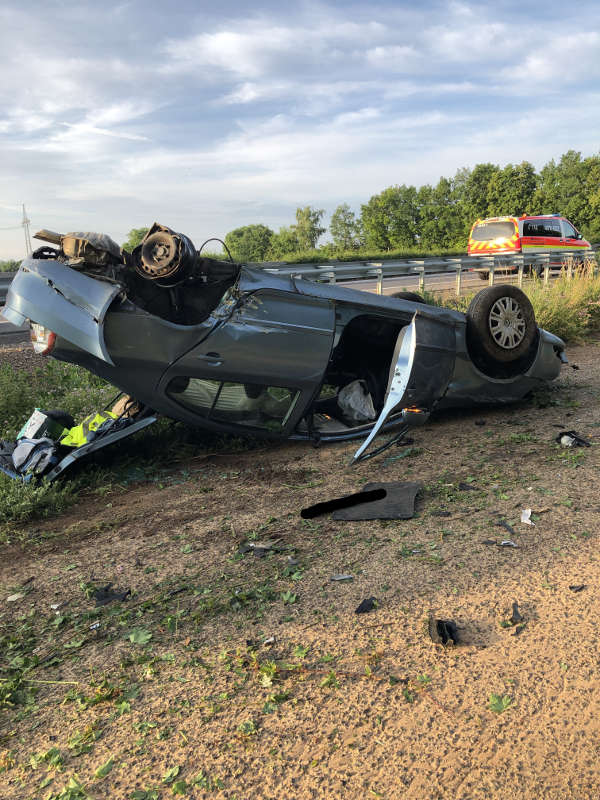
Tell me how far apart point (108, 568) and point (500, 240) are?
2007 cm

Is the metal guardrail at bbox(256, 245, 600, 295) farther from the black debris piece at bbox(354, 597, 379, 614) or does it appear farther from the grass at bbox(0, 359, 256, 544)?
the black debris piece at bbox(354, 597, 379, 614)

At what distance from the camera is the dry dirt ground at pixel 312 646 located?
6.66 feet

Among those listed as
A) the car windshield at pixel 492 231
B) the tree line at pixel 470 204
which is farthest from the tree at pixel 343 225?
the car windshield at pixel 492 231

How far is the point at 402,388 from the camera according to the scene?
4.57 metres

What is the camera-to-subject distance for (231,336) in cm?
464

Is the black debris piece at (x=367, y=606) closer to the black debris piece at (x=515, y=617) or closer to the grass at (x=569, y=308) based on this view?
the black debris piece at (x=515, y=617)

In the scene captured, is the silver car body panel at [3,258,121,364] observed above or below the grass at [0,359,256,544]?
above

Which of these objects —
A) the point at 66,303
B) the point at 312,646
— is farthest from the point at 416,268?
the point at 312,646

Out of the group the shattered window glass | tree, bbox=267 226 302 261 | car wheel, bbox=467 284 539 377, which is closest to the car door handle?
the shattered window glass

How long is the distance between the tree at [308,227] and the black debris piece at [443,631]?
290 feet

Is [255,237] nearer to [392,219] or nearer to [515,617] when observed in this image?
[392,219]

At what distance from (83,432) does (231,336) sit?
1.44 meters

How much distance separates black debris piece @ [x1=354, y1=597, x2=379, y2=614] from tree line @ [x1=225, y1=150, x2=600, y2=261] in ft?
141

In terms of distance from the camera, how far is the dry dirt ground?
2029 mm
